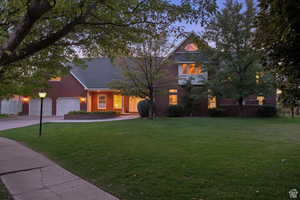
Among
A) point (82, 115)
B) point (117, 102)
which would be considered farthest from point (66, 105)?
point (117, 102)

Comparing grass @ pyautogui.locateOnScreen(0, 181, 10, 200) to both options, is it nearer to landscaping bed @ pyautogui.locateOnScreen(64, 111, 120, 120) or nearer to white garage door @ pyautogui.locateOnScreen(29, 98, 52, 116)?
landscaping bed @ pyautogui.locateOnScreen(64, 111, 120, 120)

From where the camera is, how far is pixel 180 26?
16.4 feet

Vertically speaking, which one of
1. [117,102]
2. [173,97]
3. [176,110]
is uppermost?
[173,97]

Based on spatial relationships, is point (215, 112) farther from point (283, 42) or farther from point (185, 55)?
point (283, 42)

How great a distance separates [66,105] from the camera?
2322 centimetres

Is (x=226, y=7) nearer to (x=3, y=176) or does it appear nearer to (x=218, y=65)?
(x=218, y=65)

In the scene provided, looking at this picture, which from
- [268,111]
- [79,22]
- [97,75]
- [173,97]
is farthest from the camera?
[97,75]

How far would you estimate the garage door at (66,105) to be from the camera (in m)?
23.1

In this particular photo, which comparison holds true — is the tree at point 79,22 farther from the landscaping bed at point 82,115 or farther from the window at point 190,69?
the window at point 190,69

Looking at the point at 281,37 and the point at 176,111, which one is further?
the point at 176,111

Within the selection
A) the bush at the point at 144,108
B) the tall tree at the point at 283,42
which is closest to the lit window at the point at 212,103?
the bush at the point at 144,108

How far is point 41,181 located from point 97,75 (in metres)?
21.1

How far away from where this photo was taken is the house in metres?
20.6

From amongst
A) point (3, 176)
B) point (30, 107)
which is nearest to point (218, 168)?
point (3, 176)
